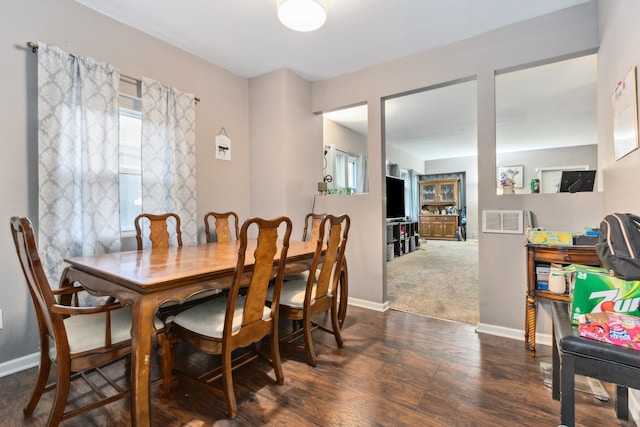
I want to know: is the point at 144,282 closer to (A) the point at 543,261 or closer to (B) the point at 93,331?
(B) the point at 93,331

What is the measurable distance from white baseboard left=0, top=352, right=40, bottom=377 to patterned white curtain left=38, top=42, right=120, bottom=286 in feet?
1.66

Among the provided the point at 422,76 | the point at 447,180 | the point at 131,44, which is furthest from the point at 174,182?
the point at 447,180

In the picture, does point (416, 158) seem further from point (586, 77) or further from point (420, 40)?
point (420, 40)

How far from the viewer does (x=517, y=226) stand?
2482 mm

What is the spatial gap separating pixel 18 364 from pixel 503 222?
3728 mm

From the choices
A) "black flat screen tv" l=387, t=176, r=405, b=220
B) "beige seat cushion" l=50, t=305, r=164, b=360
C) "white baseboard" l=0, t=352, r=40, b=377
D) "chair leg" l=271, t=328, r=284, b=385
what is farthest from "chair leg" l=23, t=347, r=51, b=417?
"black flat screen tv" l=387, t=176, r=405, b=220

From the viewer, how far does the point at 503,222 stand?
2.54 m

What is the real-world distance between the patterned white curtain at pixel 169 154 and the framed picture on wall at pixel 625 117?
3.18 meters

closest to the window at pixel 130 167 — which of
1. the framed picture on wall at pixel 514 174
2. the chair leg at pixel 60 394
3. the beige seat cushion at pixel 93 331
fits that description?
the beige seat cushion at pixel 93 331

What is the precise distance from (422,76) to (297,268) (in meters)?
2.27

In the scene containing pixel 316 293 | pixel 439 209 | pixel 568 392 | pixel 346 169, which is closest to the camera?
pixel 568 392

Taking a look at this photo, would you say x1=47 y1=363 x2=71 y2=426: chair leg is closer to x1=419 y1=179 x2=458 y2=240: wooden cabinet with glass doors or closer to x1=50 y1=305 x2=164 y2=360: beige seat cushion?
x1=50 y1=305 x2=164 y2=360: beige seat cushion

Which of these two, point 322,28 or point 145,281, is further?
point 322,28

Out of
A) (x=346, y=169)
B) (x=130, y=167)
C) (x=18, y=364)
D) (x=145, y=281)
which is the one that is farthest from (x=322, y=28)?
(x=18, y=364)
